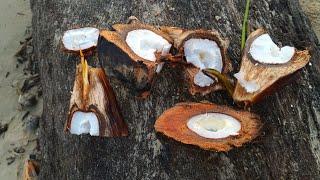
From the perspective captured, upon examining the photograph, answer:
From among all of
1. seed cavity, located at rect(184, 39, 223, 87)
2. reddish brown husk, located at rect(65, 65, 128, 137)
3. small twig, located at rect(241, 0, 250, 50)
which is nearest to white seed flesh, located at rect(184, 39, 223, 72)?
seed cavity, located at rect(184, 39, 223, 87)

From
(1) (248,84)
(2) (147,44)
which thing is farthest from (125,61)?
(1) (248,84)

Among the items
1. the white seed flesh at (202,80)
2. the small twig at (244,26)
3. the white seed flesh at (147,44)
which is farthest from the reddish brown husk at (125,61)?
the small twig at (244,26)

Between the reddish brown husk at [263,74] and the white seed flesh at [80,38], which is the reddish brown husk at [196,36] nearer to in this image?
the reddish brown husk at [263,74]

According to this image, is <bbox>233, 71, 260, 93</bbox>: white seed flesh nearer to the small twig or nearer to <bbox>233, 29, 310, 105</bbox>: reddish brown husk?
<bbox>233, 29, 310, 105</bbox>: reddish brown husk

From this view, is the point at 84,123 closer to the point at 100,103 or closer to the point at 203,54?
the point at 100,103

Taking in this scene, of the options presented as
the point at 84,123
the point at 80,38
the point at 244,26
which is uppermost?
the point at 244,26

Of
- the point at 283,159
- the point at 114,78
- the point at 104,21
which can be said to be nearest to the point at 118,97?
the point at 114,78
